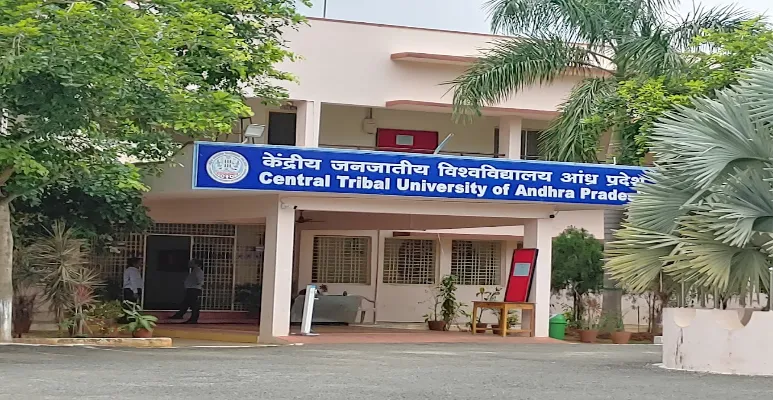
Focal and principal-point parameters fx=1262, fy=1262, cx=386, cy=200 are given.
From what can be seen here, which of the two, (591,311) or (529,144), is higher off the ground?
(529,144)

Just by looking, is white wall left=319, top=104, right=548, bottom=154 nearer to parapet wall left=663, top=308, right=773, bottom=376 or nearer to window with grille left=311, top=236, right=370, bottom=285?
window with grille left=311, top=236, right=370, bottom=285

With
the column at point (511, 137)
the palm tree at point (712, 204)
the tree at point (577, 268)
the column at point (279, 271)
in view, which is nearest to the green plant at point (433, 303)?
the tree at point (577, 268)

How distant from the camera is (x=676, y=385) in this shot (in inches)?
499

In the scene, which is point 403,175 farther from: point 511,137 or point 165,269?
point 165,269

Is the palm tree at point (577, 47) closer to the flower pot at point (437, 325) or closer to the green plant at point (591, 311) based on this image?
the green plant at point (591, 311)

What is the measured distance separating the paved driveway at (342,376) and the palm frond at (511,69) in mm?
7312

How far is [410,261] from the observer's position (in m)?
30.5

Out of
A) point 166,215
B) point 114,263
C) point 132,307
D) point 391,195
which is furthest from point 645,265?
point 114,263

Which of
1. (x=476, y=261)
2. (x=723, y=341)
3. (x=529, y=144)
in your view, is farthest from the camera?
(x=529, y=144)

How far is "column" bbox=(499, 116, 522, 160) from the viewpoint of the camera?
2909 centimetres

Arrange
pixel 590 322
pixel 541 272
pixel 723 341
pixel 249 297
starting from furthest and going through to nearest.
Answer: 1. pixel 249 297
2. pixel 590 322
3. pixel 541 272
4. pixel 723 341

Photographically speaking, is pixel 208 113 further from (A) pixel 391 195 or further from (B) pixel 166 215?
(B) pixel 166 215

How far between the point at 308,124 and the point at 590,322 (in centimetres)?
737

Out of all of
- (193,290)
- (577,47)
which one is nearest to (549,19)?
(577,47)
